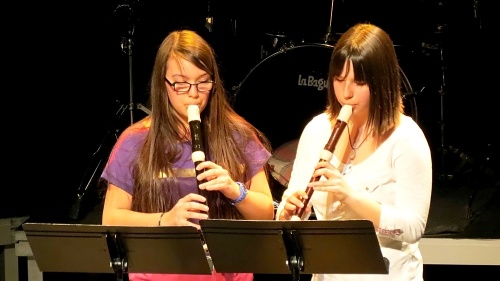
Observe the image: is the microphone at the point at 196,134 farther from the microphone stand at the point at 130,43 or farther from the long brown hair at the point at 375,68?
the microphone stand at the point at 130,43

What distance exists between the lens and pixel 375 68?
98.3 inches

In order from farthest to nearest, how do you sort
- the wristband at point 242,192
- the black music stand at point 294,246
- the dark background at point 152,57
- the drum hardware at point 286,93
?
the dark background at point 152,57, the drum hardware at point 286,93, the wristband at point 242,192, the black music stand at point 294,246

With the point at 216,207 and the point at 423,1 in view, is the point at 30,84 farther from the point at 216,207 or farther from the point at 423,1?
the point at 216,207

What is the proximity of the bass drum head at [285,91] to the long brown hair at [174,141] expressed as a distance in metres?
2.56

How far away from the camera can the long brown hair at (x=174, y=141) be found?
2.62 meters

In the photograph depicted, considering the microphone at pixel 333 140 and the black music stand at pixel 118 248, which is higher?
the microphone at pixel 333 140

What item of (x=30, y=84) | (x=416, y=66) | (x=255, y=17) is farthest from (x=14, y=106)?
(x=416, y=66)

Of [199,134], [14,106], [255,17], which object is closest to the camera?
[199,134]

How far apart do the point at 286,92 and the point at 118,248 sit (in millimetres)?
3221

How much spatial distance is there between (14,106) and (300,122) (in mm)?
1892

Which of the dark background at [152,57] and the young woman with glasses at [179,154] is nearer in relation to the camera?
the young woman with glasses at [179,154]

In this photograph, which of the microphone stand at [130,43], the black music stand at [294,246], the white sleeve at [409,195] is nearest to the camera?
the black music stand at [294,246]

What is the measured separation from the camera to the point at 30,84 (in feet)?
18.0

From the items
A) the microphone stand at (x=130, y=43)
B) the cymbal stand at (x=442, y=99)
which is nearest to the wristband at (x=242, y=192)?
the microphone stand at (x=130, y=43)
